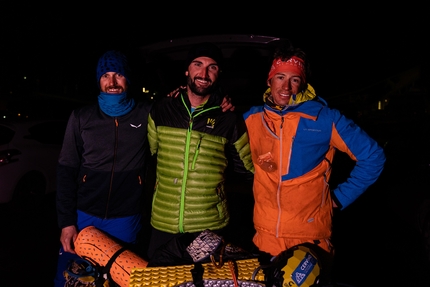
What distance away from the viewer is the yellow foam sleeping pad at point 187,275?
1.59 metres

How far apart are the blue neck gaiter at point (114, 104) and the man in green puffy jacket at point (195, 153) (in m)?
0.21

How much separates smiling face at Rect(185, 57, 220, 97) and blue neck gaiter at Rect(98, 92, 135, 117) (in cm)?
49

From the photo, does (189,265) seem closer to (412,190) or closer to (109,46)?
(412,190)

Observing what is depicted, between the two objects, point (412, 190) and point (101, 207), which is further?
point (412, 190)

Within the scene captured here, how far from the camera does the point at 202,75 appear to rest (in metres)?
Result: 2.50

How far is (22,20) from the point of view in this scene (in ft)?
68.6

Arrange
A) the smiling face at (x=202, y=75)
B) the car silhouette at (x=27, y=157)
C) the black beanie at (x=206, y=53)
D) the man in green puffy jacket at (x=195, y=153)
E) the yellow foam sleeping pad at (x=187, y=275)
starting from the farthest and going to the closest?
1. the car silhouette at (x=27, y=157)
2. the black beanie at (x=206, y=53)
3. the smiling face at (x=202, y=75)
4. the man in green puffy jacket at (x=195, y=153)
5. the yellow foam sleeping pad at (x=187, y=275)

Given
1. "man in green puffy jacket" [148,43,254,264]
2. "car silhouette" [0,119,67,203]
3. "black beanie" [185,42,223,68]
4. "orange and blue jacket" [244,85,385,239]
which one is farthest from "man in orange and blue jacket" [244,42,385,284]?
"car silhouette" [0,119,67,203]

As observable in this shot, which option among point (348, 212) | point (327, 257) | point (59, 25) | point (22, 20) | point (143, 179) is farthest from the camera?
point (59, 25)

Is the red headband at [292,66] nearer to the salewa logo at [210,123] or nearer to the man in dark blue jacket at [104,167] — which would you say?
the salewa logo at [210,123]

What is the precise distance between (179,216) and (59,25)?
2391 cm

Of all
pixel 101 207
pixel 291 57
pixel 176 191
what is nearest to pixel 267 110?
pixel 291 57

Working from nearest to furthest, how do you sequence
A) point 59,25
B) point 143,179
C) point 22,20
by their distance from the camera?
point 143,179 < point 22,20 < point 59,25

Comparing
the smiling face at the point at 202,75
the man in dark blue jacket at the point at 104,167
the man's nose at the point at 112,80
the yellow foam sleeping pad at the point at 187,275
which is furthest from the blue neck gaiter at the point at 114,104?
the yellow foam sleeping pad at the point at 187,275
